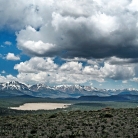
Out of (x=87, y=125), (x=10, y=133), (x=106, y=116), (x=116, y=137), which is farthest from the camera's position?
(x=106, y=116)

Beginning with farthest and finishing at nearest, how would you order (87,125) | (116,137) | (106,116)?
(106,116)
(87,125)
(116,137)

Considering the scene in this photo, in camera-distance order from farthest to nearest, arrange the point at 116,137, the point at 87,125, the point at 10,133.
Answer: the point at 87,125 < the point at 10,133 < the point at 116,137

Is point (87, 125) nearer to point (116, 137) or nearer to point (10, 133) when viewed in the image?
point (116, 137)

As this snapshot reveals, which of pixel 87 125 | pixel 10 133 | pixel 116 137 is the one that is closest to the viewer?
pixel 116 137

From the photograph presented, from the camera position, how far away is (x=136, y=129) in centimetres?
3647

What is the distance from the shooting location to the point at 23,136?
3331 cm

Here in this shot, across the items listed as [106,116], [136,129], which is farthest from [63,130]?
[106,116]

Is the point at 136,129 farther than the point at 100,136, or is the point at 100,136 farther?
the point at 136,129

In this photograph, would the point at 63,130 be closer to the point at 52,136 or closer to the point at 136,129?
the point at 52,136

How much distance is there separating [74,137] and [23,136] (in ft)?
25.6

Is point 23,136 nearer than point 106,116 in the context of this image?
Yes

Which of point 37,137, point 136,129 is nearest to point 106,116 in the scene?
point 136,129

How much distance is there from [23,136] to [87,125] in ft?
44.4

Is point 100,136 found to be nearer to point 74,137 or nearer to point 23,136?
point 74,137
